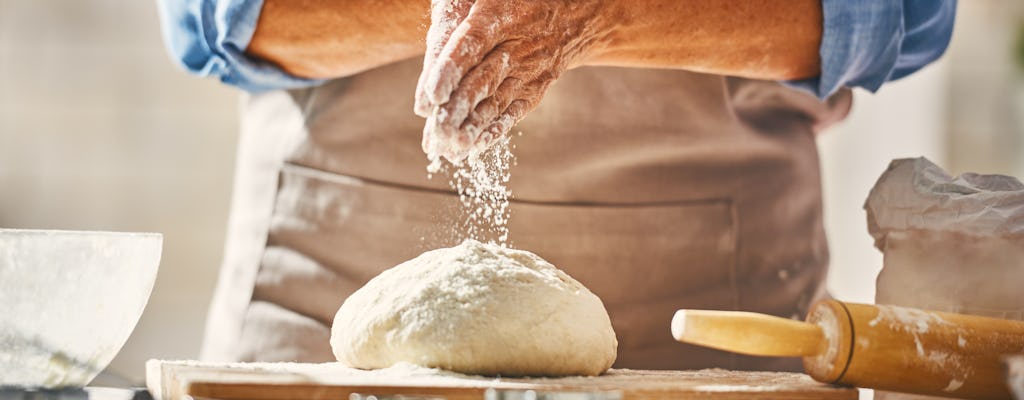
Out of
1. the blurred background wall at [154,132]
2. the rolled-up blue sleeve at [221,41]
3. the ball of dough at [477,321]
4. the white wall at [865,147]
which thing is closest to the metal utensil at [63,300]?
the ball of dough at [477,321]

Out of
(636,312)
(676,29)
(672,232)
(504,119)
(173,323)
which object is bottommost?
(173,323)

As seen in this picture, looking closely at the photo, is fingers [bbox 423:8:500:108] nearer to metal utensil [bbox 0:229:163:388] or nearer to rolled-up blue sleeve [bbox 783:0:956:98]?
metal utensil [bbox 0:229:163:388]

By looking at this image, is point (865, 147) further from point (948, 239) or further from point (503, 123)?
point (503, 123)

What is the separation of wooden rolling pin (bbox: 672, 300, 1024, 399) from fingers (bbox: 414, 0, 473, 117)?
0.28 meters

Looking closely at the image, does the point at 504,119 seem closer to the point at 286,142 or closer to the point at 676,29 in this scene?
the point at 676,29

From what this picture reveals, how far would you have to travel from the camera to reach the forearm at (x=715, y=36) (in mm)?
1194

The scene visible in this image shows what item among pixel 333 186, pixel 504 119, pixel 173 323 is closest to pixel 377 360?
pixel 504 119

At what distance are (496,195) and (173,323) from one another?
302 centimetres

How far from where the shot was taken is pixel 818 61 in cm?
133

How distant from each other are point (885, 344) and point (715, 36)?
0.48m

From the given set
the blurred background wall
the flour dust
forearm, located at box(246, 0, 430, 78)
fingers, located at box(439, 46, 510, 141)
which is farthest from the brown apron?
the blurred background wall

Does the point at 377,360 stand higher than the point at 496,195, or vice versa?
the point at 496,195

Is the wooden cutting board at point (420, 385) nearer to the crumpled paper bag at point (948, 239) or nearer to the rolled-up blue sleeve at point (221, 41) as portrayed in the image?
→ the crumpled paper bag at point (948, 239)

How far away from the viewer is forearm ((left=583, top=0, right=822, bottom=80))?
3.92 ft
